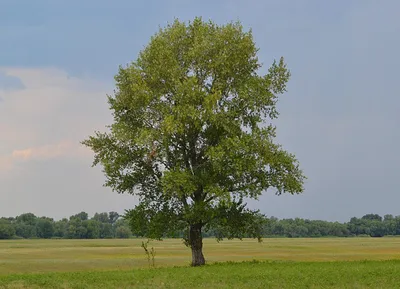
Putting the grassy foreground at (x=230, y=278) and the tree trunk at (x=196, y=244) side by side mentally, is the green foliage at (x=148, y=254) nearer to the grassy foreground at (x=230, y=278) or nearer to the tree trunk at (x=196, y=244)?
the tree trunk at (x=196, y=244)

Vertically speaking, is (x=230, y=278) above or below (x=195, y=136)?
below

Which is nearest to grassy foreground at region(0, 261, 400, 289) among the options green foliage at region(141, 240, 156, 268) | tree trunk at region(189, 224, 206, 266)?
green foliage at region(141, 240, 156, 268)

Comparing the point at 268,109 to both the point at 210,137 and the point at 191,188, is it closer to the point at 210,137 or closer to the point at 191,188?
the point at 210,137

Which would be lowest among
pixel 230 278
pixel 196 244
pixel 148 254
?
pixel 230 278

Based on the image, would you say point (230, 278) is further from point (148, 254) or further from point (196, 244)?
point (148, 254)

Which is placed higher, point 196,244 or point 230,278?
point 196,244

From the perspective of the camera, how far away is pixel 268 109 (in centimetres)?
4869

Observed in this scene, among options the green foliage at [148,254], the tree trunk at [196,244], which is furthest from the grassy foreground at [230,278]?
the tree trunk at [196,244]

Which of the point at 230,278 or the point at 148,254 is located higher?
the point at 148,254

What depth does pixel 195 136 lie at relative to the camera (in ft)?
156

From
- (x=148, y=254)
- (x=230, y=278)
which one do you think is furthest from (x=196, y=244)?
(x=230, y=278)

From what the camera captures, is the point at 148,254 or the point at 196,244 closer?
the point at 148,254

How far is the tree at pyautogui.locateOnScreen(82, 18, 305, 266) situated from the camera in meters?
45.2

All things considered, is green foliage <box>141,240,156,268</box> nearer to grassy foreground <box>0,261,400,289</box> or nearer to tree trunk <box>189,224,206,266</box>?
tree trunk <box>189,224,206,266</box>
